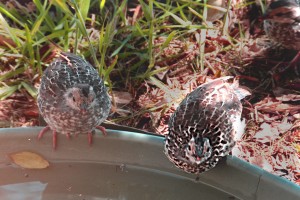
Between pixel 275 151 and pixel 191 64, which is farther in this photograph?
pixel 191 64

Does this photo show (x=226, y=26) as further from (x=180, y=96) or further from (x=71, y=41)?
(x=71, y=41)

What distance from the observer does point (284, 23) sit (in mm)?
4773

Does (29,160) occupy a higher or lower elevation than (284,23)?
lower

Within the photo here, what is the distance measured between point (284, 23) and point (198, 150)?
82.2 inches

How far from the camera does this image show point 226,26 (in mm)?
5098

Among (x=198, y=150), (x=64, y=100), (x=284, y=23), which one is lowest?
(x=198, y=150)

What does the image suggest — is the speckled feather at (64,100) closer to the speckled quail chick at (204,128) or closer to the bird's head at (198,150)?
the speckled quail chick at (204,128)

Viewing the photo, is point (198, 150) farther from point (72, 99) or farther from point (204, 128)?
point (72, 99)

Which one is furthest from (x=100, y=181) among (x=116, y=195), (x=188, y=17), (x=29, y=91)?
(x=188, y=17)

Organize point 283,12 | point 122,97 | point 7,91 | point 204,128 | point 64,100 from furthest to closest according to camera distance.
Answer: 1. point 283,12
2. point 122,97
3. point 7,91
4. point 64,100
5. point 204,128

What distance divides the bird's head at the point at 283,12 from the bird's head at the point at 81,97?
2.01m

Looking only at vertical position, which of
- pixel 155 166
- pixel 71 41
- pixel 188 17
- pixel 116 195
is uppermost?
pixel 188 17

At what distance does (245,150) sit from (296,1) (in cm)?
149

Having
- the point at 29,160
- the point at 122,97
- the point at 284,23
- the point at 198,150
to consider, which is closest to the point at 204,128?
the point at 198,150
